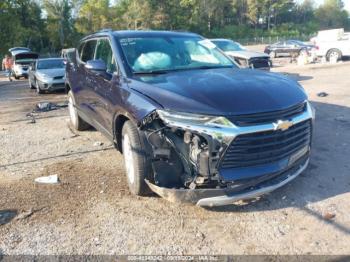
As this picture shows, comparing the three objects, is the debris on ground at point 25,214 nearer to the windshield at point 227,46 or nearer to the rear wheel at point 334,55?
the windshield at point 227,46

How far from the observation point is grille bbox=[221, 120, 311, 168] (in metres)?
3.70

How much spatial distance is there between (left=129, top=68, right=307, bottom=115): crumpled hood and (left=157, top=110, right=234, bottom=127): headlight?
0.15 ft

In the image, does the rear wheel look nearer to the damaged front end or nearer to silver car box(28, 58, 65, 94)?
silver car box(28, 58, 65, 94)

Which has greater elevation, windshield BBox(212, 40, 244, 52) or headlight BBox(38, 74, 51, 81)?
windshield BBox(212, 40, 244, 52)

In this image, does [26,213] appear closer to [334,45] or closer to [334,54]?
[334,54]

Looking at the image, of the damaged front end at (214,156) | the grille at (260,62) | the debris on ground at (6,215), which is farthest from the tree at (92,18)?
the damaged front end at (214,156)

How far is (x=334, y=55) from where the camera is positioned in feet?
73.4

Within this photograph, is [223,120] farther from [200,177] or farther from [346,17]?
[346,17]

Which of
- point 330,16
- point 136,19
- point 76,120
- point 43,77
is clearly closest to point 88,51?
point 76,120

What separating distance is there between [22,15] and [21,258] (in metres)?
65.9

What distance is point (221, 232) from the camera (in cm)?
385

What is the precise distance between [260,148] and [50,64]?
50.5ft

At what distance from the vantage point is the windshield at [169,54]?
5098mm

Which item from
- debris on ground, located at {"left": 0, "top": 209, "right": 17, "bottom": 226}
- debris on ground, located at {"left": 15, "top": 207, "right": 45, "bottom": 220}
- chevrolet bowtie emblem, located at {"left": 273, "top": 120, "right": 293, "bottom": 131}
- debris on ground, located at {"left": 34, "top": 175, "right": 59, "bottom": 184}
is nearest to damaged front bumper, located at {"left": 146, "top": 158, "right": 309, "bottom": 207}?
chevrolet bowtie emblem, located at {"left": 273, "top": 120, "right": 293, "bottom": 131}
